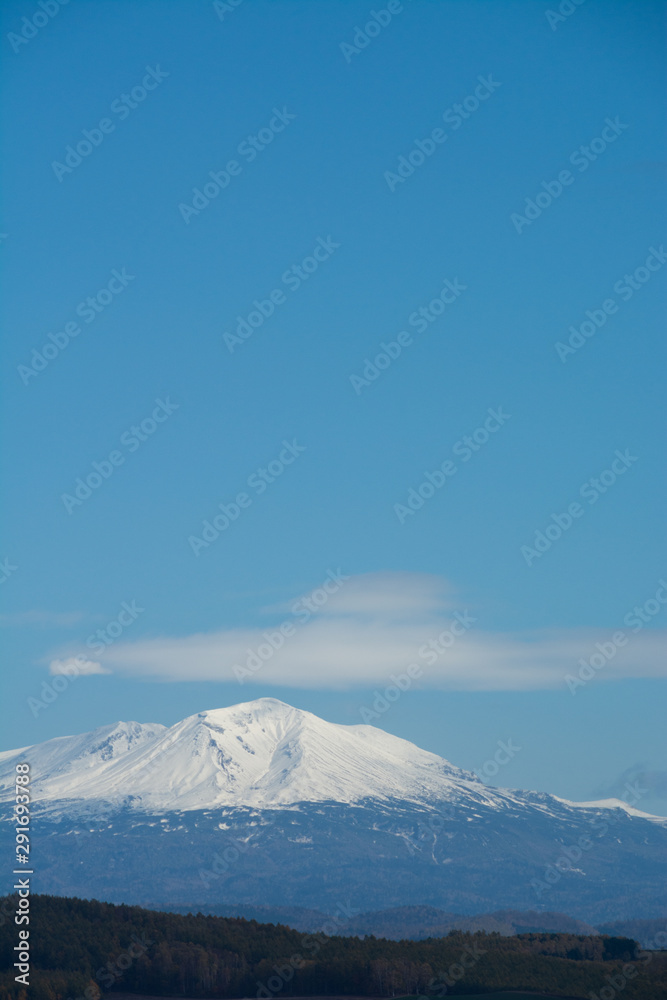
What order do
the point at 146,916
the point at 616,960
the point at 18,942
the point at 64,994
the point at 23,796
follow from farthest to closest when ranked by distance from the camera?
the point at 146,916
the point at 616,960
the point at 18,942
the point at 64,994
the point at 23,796

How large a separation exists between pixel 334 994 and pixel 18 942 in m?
46.3

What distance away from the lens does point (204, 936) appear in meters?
189

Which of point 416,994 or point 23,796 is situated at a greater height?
point 23,796

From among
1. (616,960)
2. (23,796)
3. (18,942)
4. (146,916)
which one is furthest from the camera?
(146,916)

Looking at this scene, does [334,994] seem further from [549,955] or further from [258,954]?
[549,955]

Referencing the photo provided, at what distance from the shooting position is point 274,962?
576ft

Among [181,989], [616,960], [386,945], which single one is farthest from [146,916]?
[616,960]

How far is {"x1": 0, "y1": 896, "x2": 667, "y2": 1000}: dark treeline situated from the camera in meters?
158

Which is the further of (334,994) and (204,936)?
(204,936)

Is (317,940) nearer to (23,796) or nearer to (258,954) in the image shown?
(258,954)

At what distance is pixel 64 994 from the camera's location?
502ft

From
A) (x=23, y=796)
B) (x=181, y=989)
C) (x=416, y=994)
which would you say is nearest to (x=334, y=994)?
(x=416, y=994)

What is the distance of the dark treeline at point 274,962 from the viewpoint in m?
158

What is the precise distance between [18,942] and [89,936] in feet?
59.6
